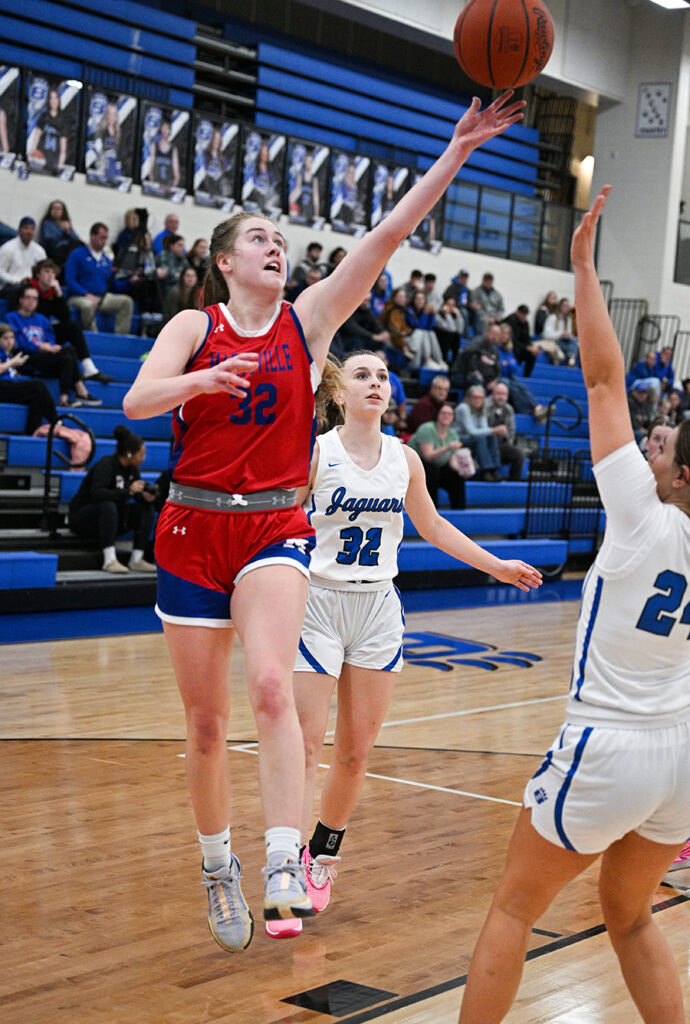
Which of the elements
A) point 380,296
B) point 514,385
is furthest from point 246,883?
point 514,385

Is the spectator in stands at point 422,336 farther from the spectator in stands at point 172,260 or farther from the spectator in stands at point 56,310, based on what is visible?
the spectator in stands at point 56,310

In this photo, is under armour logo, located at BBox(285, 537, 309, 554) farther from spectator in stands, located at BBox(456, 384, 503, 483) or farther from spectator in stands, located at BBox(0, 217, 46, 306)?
spectator in stands, located at BBox(456, 384, 503, 483)

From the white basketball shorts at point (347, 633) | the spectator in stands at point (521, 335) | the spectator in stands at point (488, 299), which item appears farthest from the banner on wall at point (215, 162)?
the white basketball shorts at point (347, 633)

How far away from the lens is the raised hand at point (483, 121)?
285 cm

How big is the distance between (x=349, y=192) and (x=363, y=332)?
340cm

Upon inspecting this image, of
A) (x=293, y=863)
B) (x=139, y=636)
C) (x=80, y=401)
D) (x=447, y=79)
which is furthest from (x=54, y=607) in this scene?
(x=447, y=79)

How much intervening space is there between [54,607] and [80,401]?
91.0 inches

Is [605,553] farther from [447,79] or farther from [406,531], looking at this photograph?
[447,79]

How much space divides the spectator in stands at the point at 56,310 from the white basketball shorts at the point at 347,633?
25.0 feet

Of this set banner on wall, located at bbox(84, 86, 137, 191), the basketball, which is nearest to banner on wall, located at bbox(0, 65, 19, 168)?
banner on wall, located at bbox(84, 86, 137, 191)

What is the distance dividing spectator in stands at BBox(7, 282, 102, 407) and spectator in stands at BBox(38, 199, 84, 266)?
4.52 ft

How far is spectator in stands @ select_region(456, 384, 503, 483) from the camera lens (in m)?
12.5

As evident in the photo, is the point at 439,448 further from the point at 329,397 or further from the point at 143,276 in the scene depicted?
the point at 329,397

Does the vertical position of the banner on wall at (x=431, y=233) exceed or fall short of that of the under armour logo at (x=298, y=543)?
it exceeds it
